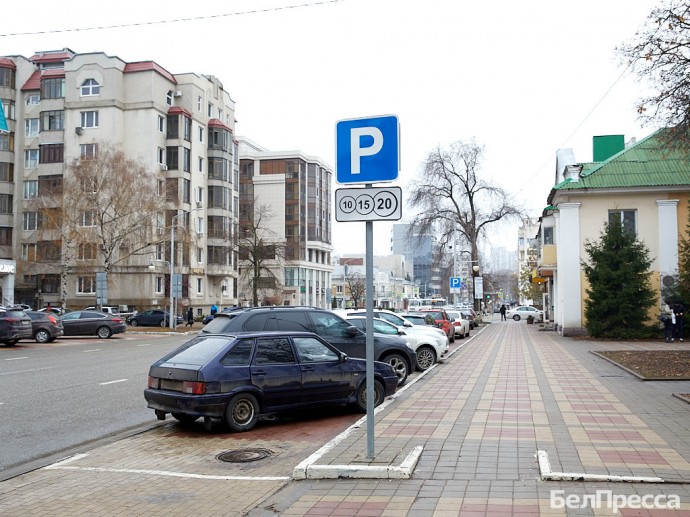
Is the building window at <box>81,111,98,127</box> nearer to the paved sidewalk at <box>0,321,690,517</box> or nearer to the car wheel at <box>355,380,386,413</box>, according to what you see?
the car wheel at <box>355,380,386,413</box>

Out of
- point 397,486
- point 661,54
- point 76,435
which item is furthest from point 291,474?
point 661,54

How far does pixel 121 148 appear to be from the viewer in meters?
56.0

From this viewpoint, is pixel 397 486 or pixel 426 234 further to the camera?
pixel 426 234

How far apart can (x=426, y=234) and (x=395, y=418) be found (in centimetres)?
4349

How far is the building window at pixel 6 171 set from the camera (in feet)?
201

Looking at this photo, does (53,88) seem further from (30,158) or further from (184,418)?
(184,418)

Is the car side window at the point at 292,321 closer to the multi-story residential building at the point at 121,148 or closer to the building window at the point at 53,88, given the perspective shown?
the multi-story residential building at the point at 121,148

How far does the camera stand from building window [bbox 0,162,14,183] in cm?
6134

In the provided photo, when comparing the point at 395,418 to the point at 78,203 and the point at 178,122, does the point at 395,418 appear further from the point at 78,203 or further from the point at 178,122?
the point at 178,122

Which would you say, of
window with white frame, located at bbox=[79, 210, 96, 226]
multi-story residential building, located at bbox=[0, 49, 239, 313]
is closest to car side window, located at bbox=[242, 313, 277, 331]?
window with white frame, located at bbox=[79, 210, 96, 226]

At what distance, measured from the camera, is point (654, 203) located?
106 ft

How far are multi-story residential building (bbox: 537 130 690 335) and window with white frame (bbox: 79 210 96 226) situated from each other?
30.5 m

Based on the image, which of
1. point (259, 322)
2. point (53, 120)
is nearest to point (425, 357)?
point (259, 322)

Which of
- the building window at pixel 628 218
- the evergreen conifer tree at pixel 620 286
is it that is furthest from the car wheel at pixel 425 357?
the building window at pixel 628 218
